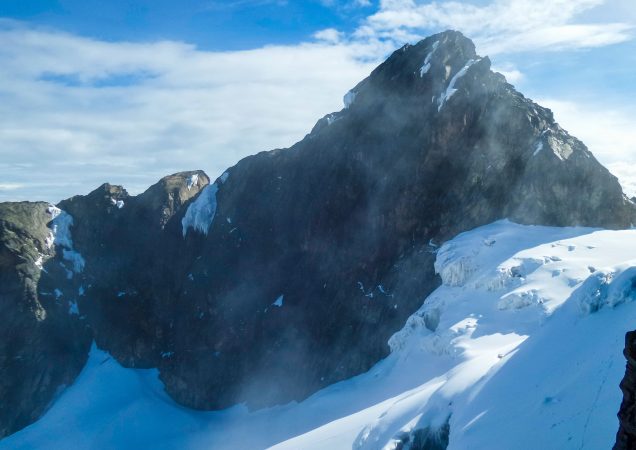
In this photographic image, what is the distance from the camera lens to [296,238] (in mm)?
62469

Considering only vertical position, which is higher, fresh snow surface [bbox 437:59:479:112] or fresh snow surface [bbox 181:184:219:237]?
fresh snow surface [bbox 437:59:479:112]

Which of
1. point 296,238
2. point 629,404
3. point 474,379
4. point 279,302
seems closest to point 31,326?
point 279,302

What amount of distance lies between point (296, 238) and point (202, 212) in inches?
651

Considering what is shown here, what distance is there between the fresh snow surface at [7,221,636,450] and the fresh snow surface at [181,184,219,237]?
19413mm

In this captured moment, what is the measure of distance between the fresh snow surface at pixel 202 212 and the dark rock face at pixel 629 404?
6311 cm

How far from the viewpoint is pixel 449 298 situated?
137 ft

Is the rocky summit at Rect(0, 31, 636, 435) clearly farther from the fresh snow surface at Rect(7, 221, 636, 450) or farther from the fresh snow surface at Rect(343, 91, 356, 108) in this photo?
the fresh snow surface at Rect(7, 221, 636, 450)

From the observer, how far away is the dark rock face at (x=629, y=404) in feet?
37.6

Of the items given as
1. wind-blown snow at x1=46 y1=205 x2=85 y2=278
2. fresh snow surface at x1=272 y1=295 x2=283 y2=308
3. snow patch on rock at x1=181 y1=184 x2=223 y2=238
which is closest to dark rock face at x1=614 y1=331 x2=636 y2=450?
fresh snow surface at x1=272 y1=295 x2=283 y2=308

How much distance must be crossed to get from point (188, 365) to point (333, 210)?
25565 mm

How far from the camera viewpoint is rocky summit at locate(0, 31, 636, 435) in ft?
162

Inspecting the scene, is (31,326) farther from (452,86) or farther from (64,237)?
(452,86)

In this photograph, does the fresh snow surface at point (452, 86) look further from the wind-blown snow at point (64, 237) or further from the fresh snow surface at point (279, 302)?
the wind-blown snow at point (64, 237)

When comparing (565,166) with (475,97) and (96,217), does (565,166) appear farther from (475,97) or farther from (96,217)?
(96,217)
